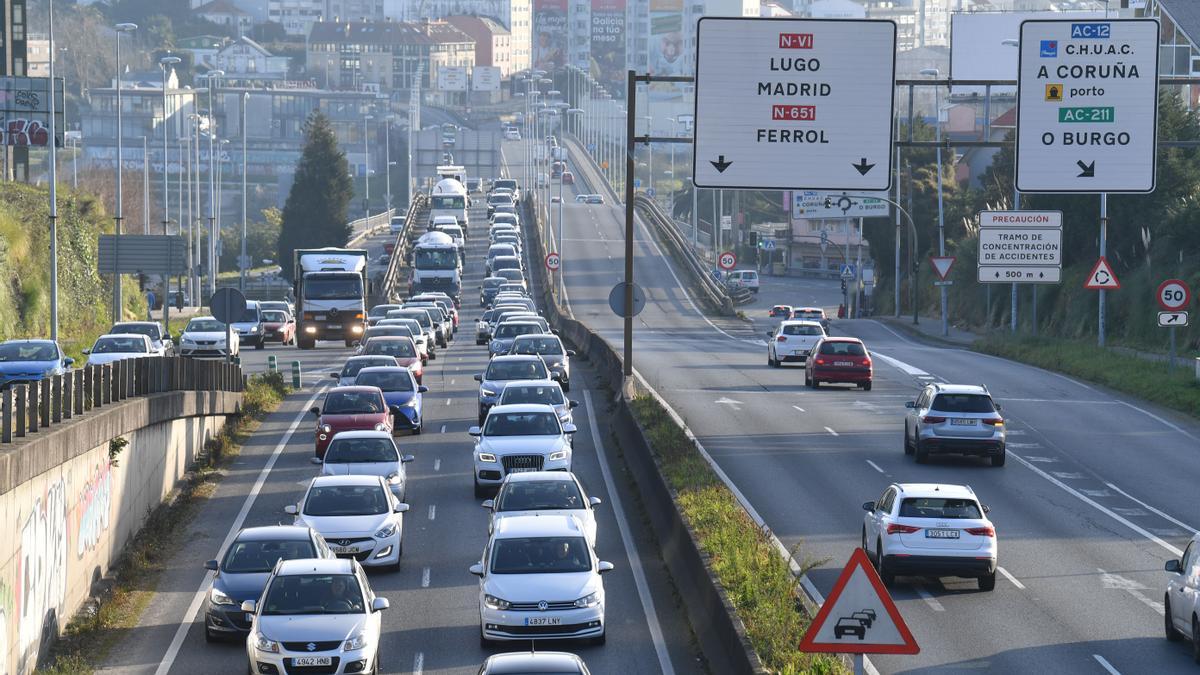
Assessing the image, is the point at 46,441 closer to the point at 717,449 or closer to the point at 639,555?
the point at 639,555

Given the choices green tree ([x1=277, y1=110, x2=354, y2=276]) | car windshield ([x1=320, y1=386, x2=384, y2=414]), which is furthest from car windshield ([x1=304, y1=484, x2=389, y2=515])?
green tree ([x1=277, y1=110, x2=354, y2=276])

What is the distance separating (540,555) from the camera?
20.3 metres

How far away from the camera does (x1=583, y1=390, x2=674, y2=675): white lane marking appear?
19.6m

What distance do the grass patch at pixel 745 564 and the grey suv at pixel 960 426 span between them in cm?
486

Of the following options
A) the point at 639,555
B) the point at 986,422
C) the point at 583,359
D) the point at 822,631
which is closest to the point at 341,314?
the point at 583,359

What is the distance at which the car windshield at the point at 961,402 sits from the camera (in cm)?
3247

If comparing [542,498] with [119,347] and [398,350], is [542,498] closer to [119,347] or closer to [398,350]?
[398,350]

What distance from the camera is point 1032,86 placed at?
27453 mm

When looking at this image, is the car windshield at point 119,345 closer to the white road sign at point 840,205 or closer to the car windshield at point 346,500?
the car windshield at point 346,500

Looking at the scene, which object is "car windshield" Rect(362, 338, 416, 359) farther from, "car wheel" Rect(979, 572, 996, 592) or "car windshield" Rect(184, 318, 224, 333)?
"car wheel" Rect(979, 572, 996, 592)

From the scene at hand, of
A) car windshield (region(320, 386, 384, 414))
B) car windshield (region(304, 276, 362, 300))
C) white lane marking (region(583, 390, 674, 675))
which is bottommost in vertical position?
white lane marking (region(583, 390, 674, 675))

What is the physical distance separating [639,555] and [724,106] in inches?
294

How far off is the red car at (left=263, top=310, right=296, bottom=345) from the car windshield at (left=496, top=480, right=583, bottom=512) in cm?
4378

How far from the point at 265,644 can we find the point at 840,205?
76647 mm
